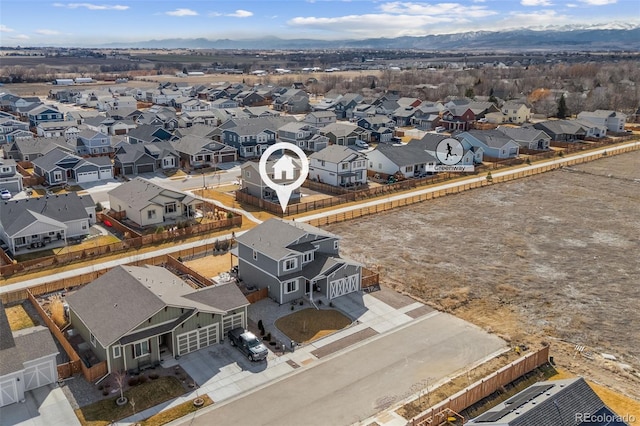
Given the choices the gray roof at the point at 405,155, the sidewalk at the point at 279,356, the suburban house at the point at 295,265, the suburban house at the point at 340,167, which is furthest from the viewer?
the gray roof at the point at 405,155

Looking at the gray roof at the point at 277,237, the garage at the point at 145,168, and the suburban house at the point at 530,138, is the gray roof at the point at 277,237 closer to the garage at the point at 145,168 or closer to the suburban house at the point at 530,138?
the garage at the point at 145,168

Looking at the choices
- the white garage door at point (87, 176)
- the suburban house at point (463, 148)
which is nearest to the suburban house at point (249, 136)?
the white garage door at point (87, 176)

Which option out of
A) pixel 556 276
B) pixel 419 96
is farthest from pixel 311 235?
pixel 419 96

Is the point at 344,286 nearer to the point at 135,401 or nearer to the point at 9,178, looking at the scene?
the point at 135,401

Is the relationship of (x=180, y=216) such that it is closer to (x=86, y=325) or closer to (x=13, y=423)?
(x=86, y=325)

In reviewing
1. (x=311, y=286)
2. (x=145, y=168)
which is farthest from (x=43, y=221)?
(x=145, y=168)

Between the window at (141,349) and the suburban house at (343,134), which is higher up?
the suburban house at (343,134)
